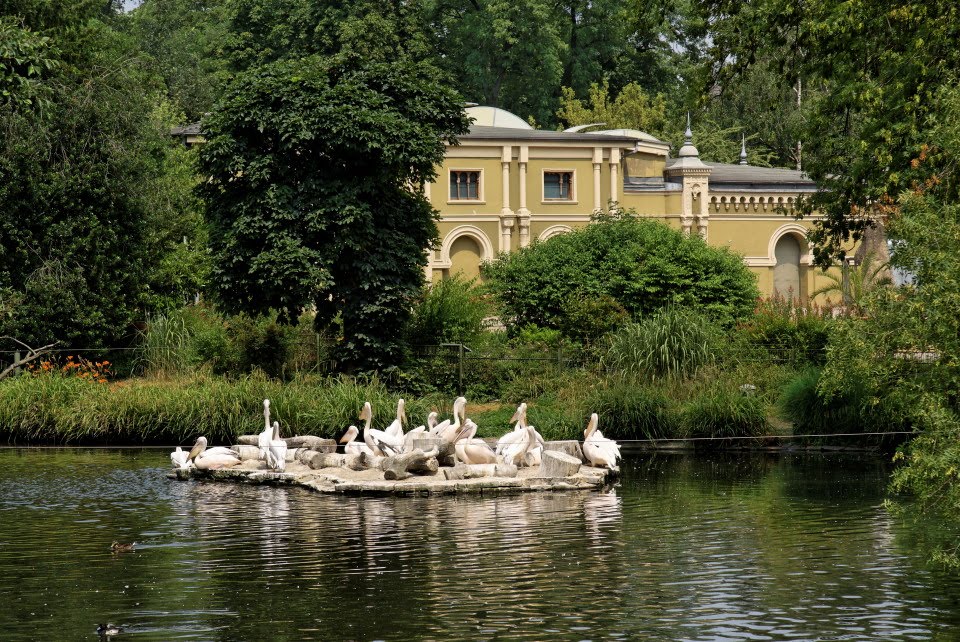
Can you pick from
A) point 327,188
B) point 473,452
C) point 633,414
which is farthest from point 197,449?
point 327,188

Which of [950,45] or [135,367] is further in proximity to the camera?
[135,367]

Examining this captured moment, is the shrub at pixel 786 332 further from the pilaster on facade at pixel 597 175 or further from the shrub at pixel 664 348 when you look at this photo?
the pilaster on facade at pixel 597 175

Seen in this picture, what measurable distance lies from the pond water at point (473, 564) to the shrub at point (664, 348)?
6827mm

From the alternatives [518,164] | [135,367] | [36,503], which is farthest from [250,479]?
[518,164]

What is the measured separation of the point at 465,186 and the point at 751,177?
12.9 metres

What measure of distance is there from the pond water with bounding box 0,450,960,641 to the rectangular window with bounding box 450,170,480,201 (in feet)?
112

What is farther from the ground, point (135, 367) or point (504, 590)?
point (135, 367)

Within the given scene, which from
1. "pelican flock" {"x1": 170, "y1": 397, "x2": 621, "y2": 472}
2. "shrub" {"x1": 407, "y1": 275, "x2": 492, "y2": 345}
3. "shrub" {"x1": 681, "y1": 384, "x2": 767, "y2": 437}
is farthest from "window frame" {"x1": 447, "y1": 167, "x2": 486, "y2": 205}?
"pelican flock" {"x1": 170, "y1": 397, "x2": 621, "y2": 472}

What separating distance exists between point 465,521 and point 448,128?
15.8 m

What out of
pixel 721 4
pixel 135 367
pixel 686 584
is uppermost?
pixel 721 4

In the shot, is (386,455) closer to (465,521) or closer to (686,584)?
(465,521)

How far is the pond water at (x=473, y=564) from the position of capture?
12.7 m

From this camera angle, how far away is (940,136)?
608 inches

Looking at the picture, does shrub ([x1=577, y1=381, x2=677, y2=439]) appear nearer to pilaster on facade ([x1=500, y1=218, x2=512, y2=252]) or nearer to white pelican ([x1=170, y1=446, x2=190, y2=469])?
white pelican ([x1=170, y1=446, x2=190, y2=469])
